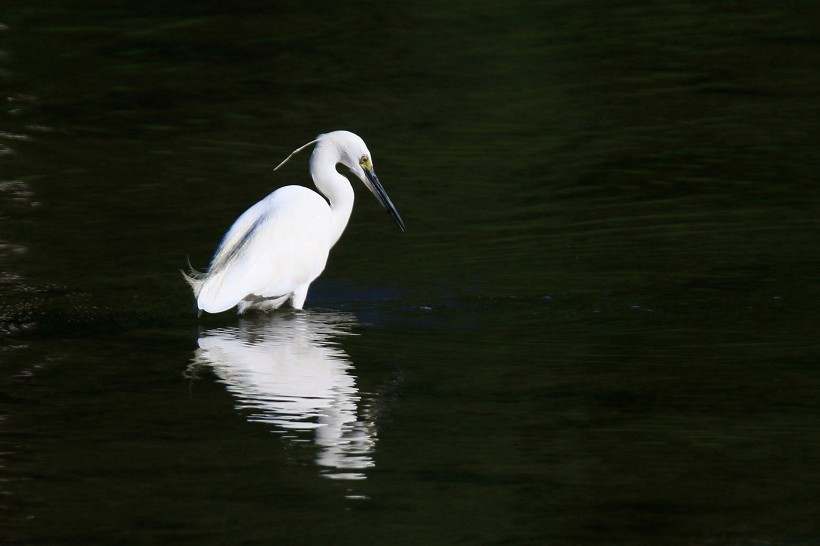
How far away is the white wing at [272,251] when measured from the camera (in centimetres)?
711

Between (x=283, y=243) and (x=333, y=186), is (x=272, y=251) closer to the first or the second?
(x=283, y=243)

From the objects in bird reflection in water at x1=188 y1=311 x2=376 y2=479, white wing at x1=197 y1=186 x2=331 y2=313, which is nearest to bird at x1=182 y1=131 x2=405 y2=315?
white wing at x1=197 y1=186 x2=331 y2=313

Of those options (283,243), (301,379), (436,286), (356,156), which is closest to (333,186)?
(356,156)

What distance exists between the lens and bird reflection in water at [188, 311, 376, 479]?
514 centimetres

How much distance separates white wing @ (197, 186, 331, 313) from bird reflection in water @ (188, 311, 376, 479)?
18cm

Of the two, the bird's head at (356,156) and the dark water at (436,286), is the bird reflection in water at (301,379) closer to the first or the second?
the dark water at (436,286)

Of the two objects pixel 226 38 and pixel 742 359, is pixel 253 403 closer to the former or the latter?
pixel 742 359

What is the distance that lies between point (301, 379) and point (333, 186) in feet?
7.40

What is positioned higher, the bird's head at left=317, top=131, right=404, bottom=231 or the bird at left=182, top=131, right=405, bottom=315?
the bird's head at left=317, top=131, right=404, bottom=231

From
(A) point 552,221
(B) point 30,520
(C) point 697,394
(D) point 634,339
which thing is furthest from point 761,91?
(B) point 30,520

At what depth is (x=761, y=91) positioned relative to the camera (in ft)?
38.7

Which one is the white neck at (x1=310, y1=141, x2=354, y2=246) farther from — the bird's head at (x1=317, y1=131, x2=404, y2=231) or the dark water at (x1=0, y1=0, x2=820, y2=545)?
the dark water at (x1=0, y1=0, x2=820, y2=545)

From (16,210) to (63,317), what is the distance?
2.57 m

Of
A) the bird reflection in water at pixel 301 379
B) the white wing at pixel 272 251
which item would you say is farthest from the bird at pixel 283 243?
the bird reflection in water at pixel 301 379
